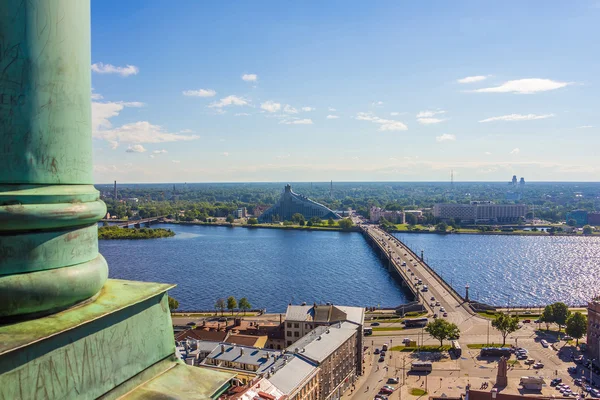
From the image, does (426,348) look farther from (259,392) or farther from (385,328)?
(259,392)

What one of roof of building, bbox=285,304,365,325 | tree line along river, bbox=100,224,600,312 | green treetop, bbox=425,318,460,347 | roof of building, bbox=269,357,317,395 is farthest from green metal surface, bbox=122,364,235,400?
tree line along river, bbox=100,224,600,312

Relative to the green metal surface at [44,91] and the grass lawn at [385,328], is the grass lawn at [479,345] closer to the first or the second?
the grass lawn at [385,328]

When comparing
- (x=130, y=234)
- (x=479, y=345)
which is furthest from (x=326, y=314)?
(x=130, y=234)

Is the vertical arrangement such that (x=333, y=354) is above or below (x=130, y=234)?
above

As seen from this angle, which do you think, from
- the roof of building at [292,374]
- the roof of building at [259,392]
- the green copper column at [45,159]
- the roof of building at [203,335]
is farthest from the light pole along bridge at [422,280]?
the green copper column at [45,159]

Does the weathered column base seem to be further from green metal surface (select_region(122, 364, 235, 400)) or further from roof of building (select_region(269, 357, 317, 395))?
roof of building (select_region(269, 357, 317, 395))

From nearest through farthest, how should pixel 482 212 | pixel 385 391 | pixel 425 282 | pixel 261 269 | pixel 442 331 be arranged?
pixel 385 391, pixel 442 331, pixel 425 282, pixel 261 269, pixel 482 212
